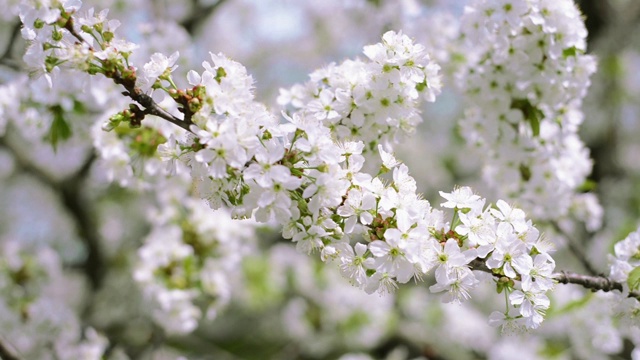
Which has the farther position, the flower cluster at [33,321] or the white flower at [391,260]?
the flower cluster at [33,321]

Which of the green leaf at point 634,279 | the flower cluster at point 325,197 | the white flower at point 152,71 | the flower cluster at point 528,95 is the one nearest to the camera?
the flower cluster at point 325,197

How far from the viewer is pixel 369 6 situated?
507cm

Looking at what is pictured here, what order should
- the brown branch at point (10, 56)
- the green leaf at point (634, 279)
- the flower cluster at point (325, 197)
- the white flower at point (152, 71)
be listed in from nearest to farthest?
the flower cluster at point (325, 197) < the white flower at point (152, 71) < the green leaf at point (634, 279) < the brown branch at point (10, 56)

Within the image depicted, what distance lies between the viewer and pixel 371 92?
268 centimetres

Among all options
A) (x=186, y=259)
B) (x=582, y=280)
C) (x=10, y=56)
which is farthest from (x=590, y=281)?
(x=10, y=56)

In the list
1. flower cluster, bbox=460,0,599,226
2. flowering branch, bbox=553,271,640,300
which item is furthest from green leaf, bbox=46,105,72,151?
flowering branch, bbox=553,271,640,300

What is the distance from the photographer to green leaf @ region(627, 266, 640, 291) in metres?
2.58

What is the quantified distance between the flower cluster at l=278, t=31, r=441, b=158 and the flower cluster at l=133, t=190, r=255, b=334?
5.86 feet

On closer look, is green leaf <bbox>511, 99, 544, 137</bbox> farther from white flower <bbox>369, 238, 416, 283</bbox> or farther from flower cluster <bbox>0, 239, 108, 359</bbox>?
flower cluster <bbox>0, 239, 108, 359</bbox>

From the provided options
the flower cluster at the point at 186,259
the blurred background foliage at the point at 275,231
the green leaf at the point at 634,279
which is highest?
the blurred background foliage at the point at 275,231

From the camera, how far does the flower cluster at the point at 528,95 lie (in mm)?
3221

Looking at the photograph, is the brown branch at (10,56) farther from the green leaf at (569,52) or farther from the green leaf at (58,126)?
the green leaf at (569,52)

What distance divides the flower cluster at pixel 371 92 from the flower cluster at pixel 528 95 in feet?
2.30

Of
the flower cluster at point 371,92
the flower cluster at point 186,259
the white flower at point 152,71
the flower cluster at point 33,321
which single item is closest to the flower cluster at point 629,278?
the flower cluster at point 371,92
